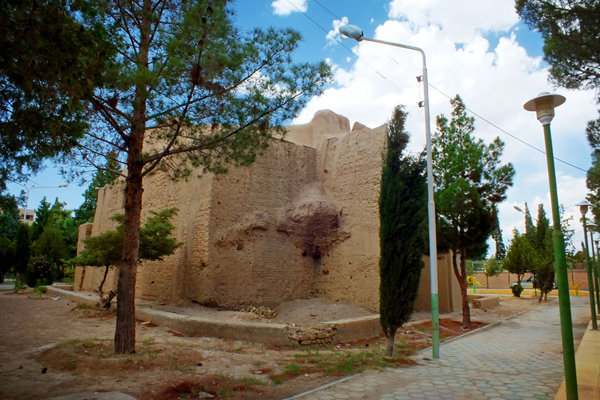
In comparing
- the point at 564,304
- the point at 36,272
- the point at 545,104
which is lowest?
the point at 36,272

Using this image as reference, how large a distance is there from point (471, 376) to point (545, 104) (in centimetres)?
424

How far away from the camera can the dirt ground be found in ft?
17.2

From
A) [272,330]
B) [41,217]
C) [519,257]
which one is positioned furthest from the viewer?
[41,217]

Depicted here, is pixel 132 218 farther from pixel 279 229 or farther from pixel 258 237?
pixel 279 229

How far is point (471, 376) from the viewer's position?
6273mm

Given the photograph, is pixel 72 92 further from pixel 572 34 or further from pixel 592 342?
pixel 592 342

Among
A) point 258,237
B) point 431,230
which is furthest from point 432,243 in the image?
point 258,237

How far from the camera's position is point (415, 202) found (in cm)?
799

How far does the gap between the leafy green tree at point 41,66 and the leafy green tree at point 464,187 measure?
36.4ft

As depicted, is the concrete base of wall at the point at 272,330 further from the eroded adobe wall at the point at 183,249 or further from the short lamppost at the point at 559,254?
the short lamppost at the point at 559,254

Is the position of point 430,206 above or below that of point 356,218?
below

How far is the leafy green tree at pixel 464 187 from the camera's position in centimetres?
1273

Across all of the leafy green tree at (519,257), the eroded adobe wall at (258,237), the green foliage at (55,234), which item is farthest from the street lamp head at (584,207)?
the green foliage at (55,234)

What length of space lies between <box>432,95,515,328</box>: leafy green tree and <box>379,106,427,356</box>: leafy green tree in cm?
517
